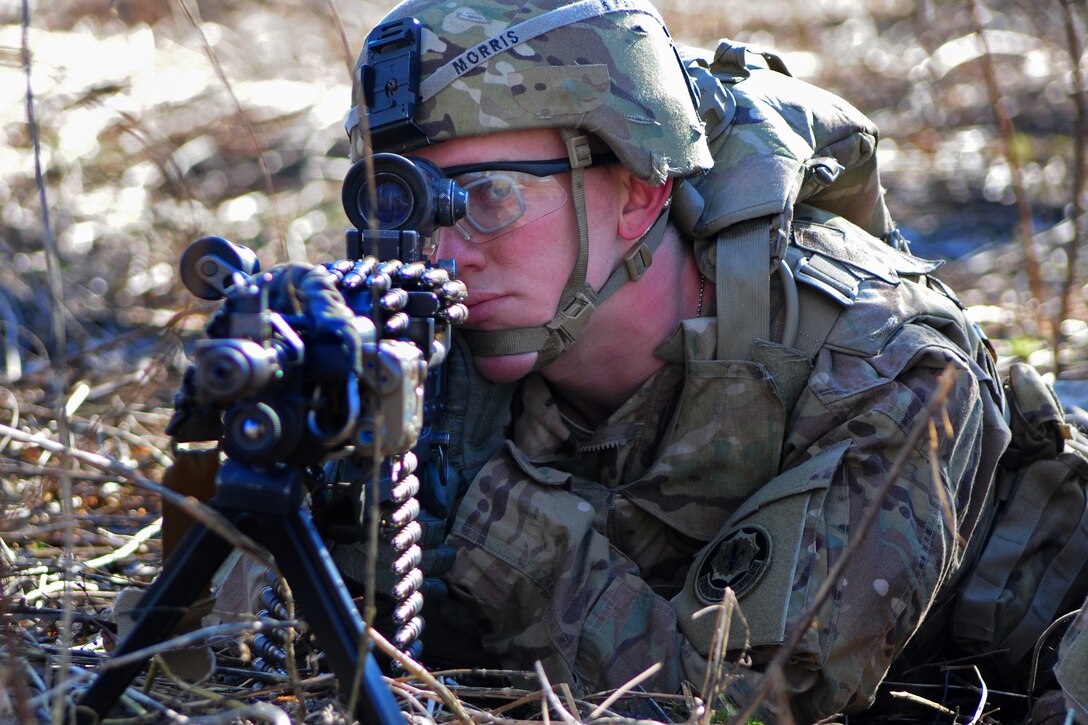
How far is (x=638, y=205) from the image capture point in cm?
308

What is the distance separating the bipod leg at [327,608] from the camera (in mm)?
1831

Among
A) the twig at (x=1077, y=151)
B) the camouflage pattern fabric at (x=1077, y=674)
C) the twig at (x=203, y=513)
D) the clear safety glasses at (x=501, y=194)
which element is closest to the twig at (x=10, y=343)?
the clear safety glasses at (x=501, y=194)

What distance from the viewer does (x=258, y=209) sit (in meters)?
7.14

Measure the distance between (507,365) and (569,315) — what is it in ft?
0.64

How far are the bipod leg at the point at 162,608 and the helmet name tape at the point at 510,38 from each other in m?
1.34

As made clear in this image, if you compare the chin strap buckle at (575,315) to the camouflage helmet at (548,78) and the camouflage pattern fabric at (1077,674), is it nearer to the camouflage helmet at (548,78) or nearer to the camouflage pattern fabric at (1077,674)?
the camouflage helmet at (548,78)

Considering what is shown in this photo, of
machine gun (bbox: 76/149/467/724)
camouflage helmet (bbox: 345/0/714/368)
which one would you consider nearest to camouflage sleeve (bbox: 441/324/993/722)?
camouflage helmet (bbox: 345/0/714/368)

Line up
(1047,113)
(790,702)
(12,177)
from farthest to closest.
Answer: (1047,113) < (12,177) < (790,702)

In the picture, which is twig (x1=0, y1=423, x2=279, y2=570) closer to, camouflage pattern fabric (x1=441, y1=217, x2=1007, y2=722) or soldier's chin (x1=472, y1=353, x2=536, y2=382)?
camouflage pattern fabric (x1=441, y1=217, x2=1007, y2=722)

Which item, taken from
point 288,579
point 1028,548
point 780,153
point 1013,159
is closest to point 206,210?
point 1013,159

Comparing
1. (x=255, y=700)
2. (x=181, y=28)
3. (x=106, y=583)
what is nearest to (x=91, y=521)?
(x=106, y=583)

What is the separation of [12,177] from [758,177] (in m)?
5.07

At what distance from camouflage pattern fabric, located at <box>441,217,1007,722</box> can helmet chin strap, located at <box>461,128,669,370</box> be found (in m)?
0.24

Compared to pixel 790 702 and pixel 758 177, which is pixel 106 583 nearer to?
pixel 790 702
